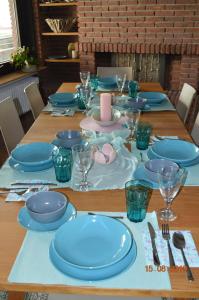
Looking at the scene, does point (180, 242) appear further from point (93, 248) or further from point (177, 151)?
point (177, 151)

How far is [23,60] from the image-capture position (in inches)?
157

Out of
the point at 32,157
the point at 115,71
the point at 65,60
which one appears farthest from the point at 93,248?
the point at 65,60

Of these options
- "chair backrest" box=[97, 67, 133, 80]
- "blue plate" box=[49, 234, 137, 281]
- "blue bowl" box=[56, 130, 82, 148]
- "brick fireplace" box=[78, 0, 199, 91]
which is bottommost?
"blue plate" box=[49, 234, 137, 281]

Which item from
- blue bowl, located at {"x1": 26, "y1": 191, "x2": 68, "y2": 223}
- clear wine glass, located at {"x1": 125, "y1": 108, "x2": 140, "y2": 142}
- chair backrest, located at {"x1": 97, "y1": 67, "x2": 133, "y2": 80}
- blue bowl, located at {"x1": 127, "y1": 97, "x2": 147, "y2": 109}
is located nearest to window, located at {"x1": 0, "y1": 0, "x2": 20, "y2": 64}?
chair backrest, located at {"x1": 97, "y1": 67, "x2": 133, "y2": 80}

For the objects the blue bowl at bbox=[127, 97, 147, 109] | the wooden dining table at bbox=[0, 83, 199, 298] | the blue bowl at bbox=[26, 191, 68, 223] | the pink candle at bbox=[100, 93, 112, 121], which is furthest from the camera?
the blue bowl at bbox=[127, 97, 147, 109]

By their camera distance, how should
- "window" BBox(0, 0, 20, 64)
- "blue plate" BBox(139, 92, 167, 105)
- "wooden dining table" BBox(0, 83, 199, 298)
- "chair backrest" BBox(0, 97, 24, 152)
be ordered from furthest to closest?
"window" BBox(0, 0, 20, 64) < "blue plate" BBox(139, 92, 167, 105) < "chair backrest" BBox(0, 97, 24, 152) < "wooden dining table" BBox(0, 83, 199, 298)

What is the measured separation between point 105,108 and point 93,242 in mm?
870

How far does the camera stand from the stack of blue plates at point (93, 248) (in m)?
0.79

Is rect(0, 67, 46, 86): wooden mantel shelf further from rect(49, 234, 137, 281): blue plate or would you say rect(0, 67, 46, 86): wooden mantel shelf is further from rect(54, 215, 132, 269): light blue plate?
rect(49, 234, 137, 281): blue plate

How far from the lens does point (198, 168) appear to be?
1.32 meters

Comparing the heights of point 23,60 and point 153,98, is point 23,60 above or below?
above

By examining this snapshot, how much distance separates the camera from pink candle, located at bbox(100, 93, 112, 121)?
1631 millimetres

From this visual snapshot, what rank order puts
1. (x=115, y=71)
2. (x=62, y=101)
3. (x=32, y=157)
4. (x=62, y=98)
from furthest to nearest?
(x=115, y=71) < (x=62, y=98) < (x=62, y=101) < (x=32, y=157)

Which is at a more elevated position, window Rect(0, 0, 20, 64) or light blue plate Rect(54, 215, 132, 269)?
window Rect(0, 0, 20, 64)
